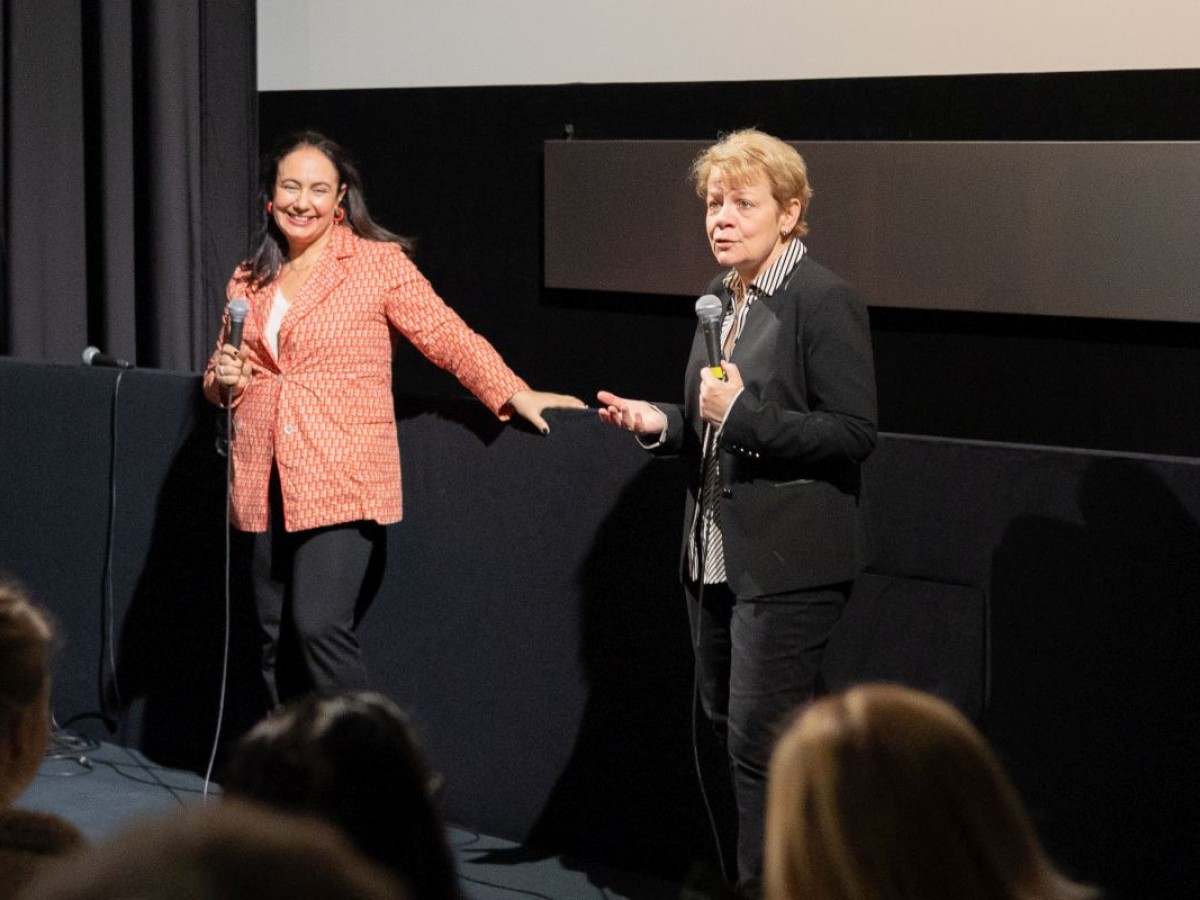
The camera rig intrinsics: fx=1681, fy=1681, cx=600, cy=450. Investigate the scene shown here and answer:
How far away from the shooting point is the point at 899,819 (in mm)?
1107

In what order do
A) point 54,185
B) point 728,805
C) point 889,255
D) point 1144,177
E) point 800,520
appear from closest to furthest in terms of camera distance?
1. point 800,520
2. point 728,805
3. point 1144,177
4. point 889,255
5. point 54,185

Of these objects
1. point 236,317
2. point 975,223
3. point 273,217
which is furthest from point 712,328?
point 975,223

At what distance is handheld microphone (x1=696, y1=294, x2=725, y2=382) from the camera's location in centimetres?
270

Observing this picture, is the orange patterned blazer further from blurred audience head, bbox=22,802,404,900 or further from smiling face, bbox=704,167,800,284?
blurred audience head, bbox=22,802,404,900

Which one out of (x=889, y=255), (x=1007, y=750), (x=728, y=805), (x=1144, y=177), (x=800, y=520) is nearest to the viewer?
(x=800, y=520)

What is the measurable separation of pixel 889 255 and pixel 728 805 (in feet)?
5.61

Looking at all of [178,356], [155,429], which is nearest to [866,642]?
[155,429]

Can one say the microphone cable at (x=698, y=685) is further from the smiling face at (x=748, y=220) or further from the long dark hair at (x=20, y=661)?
the long dark hair at (x=20, y=661)

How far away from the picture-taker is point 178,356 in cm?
523

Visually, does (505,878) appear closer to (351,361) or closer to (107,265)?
(351,361)

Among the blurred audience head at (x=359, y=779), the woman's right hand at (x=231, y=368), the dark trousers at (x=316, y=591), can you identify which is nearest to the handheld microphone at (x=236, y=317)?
the woman's right hand at (x=231, y=368)

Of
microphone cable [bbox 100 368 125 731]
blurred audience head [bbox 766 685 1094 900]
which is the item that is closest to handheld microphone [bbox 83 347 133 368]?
microphone cable [bbox 100 368 125 731]

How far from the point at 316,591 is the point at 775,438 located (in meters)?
1.22

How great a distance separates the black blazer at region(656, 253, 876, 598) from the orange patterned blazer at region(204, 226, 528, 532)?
0.76m
